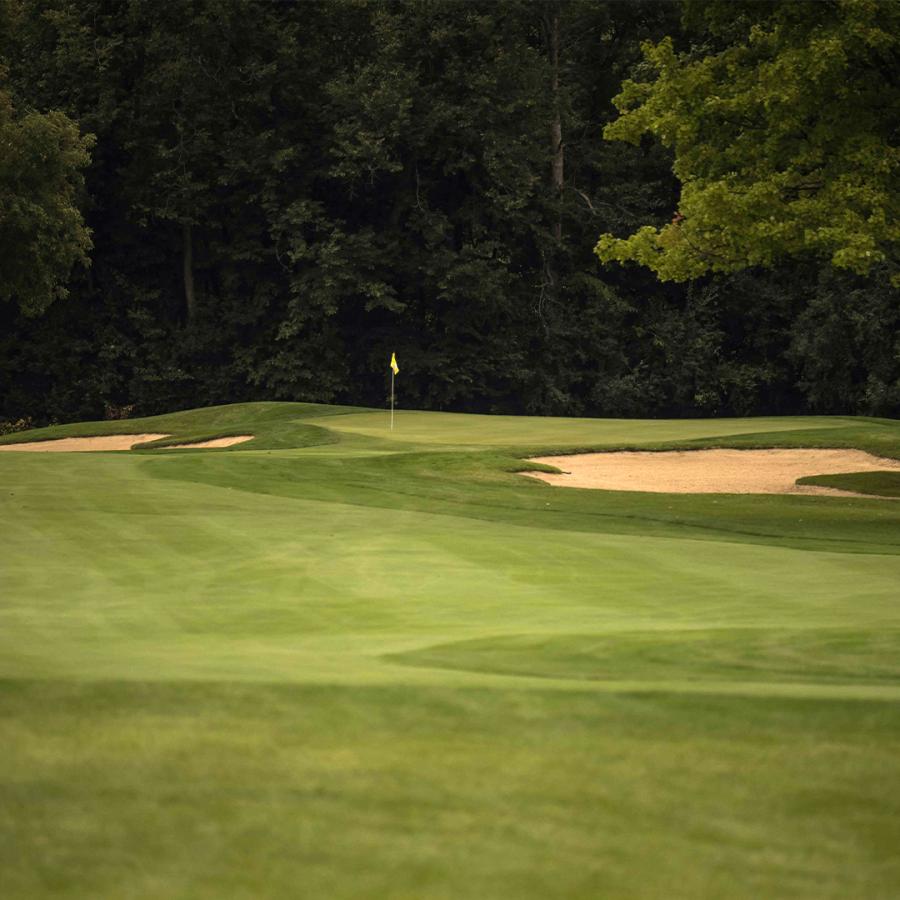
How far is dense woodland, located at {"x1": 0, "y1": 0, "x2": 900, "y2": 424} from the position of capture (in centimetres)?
4756

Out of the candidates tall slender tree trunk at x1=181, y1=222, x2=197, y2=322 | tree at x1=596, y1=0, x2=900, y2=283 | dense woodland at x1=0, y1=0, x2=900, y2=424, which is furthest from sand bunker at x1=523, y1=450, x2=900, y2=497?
tall slender tree trunk at x1=181, y1=222, x2=197, y2=322

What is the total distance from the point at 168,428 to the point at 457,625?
27.3 m

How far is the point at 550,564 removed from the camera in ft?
37.0

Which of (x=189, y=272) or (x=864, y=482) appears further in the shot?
(x=189, y=272)

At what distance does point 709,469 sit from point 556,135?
30.5 metres

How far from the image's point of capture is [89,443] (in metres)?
33.8

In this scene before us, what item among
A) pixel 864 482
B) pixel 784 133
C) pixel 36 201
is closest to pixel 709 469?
pixel 864 482

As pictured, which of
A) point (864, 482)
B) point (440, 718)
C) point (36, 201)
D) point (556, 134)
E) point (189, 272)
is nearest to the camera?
point (440, 718)

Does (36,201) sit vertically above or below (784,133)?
above

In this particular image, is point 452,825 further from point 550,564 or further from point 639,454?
point 639,454

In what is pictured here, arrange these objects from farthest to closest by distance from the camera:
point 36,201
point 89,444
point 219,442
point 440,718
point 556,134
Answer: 1. point 556,134
2. point 36,201
3. point 89,444
4. point 219,442
5. point 440,718

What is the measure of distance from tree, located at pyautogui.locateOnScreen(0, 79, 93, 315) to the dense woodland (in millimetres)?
4215

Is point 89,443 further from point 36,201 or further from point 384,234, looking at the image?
point 384,234

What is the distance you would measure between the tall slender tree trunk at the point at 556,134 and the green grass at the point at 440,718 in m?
39.5
